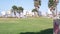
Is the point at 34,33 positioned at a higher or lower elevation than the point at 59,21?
lower

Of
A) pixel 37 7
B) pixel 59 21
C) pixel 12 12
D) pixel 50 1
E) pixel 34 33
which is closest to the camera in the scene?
A: pixel 59 21

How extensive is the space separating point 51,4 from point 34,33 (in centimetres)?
2431

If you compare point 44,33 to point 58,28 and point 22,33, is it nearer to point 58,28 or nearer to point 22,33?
point 22,33

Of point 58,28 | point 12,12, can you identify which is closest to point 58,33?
point 58,28

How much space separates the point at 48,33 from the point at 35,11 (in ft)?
82.3

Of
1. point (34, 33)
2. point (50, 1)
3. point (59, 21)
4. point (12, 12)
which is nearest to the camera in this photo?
point (59, 21)

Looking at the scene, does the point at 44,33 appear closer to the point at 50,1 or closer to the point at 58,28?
the point at 58,28

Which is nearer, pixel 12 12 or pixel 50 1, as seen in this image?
pixel 50 1

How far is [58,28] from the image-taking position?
6066 mm

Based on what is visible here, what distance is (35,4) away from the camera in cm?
3594

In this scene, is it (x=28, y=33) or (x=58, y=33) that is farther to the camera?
(x=28, y=33)

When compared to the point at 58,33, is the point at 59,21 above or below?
above

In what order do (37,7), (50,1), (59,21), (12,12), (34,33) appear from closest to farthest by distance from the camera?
(59,21)
(34,33)
(50,1)
(37,7)
(12,12)

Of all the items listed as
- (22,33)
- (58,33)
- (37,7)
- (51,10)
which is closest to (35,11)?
(37,7)
